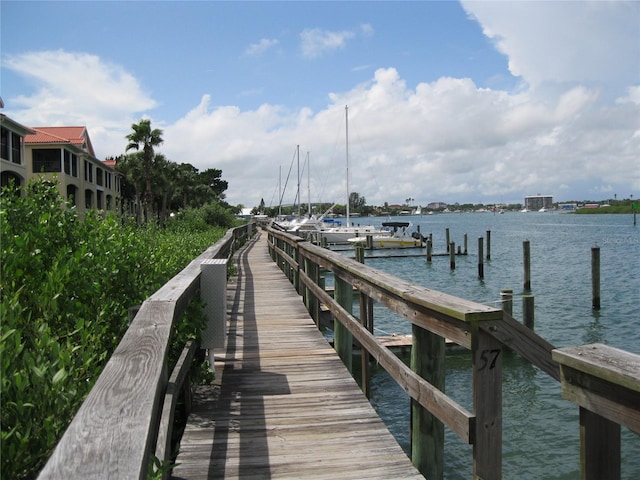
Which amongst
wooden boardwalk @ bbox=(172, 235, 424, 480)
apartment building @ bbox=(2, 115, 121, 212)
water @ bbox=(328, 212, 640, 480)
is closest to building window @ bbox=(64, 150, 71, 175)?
apartment building @ bbox=(2, 115, 121, 212)

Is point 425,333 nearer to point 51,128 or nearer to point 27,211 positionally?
point 27,211

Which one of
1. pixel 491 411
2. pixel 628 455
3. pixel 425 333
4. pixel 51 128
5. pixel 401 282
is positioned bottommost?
pixel 628 455

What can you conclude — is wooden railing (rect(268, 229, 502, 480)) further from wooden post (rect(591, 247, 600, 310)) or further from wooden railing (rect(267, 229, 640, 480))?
wooden post (rect(591, 247, 600, 310))

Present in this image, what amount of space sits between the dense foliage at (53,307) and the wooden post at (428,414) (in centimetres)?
167

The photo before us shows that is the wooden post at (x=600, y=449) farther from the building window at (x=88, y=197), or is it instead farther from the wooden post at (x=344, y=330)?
the building window at (x=88, y=197)

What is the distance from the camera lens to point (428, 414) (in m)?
3.00

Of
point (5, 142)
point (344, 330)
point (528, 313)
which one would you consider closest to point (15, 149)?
point (5, 142)

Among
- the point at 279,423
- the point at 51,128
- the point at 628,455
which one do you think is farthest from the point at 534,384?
the point at 51,128

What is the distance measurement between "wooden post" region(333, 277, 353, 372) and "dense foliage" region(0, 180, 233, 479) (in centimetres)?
141

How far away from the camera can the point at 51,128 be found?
38938 millimetres

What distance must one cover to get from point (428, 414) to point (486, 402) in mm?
715

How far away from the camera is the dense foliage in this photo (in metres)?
1.79

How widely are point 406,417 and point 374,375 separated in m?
1.99

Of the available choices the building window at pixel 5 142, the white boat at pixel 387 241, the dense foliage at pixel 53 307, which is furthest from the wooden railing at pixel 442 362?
the white boat at pixel 387 241
